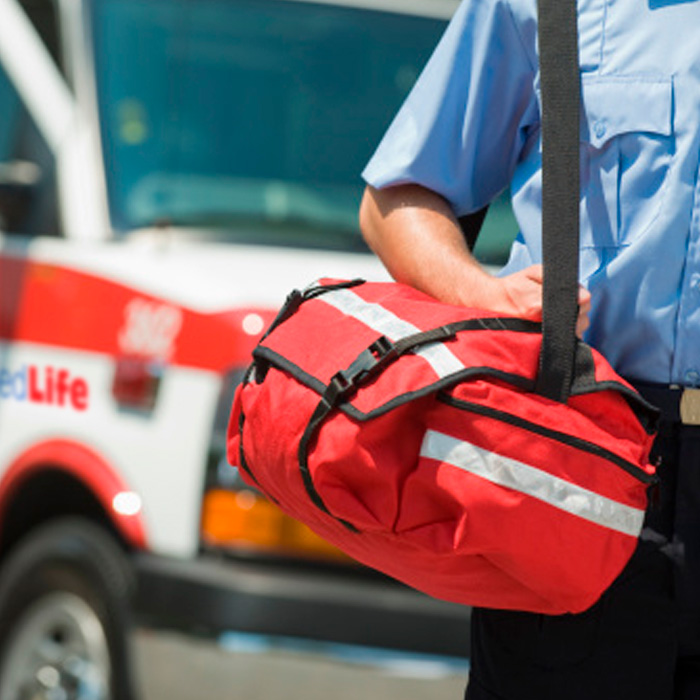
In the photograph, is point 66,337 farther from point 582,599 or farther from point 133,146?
point 582,599

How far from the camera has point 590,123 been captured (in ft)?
6.59

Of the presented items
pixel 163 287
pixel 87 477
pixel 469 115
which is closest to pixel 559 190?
pixel 469 115

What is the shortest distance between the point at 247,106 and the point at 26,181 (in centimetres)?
66

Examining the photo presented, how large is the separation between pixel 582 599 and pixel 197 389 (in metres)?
2.09

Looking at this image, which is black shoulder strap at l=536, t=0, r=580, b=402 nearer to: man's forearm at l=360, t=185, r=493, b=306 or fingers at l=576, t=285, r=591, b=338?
fingers at l=576, t=285, r=591, b=338

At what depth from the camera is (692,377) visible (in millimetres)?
1970

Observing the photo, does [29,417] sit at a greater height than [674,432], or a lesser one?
lesser

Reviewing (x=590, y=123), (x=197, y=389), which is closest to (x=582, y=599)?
(x=590, y=123)

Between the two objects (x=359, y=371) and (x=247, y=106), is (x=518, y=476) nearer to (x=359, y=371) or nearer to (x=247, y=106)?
(x=359, y=371)

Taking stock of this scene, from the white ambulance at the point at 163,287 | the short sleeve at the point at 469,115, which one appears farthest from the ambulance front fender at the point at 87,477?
the short sleeve at the point at 469,115

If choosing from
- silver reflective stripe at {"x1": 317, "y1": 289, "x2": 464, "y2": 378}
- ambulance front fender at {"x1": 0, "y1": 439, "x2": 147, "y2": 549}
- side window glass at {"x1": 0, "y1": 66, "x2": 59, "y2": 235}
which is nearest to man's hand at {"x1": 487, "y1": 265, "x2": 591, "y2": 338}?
silver reflective stripe at {"x1": 317, "y1": 289, "x2": 464, "y2": 378}

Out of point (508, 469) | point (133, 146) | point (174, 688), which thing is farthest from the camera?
point (133, 146)

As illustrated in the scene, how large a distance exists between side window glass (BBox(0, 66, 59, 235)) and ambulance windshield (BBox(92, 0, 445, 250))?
211mm

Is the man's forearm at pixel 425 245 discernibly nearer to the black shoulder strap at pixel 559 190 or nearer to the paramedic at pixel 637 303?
the paramedic at pixel 637 303
